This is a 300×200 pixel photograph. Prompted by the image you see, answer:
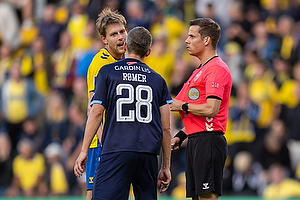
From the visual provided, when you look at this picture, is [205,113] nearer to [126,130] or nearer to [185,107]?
[185,107]

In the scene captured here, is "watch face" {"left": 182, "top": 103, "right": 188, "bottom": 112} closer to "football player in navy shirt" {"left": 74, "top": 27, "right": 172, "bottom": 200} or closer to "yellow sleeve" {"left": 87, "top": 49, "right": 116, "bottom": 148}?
"football player in navy shirt" {"left": 74, "top": 27, "right": 172, "bottom": 200}

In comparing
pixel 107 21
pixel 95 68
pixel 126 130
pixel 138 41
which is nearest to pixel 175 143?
pixel 126 130

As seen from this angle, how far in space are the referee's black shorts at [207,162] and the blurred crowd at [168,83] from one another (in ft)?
18.8

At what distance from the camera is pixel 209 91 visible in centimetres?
689

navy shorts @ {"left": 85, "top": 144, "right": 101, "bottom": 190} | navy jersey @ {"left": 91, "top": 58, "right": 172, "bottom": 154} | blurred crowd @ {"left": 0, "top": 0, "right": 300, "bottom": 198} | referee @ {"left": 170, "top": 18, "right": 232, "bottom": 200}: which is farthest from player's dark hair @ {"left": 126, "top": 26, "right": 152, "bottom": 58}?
blurred crowd @ {"left": 0, "top": 0, "right": 300, "bottom": 198}

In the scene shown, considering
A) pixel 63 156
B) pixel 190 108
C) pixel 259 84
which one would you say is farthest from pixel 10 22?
pixel 190 108

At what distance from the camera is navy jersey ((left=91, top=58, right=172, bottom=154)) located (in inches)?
250

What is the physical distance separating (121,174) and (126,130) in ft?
1.51

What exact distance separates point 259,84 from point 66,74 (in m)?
5.07

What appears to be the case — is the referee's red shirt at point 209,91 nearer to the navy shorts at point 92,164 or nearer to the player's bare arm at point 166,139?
the player's bare arm at point 166,139

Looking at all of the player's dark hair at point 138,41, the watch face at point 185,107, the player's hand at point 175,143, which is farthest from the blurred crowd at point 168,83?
the player's dark hair at point 138,41

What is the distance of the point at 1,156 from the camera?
Result: 608 inches

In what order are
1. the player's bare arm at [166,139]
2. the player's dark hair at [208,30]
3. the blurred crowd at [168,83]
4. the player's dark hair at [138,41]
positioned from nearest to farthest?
the player's dark hair at [138,41] → the player's bare arm at [166,139] → the player's dark hair at [208,30] → the blurred crowd at [168,83]

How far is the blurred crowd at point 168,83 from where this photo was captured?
12.9m
